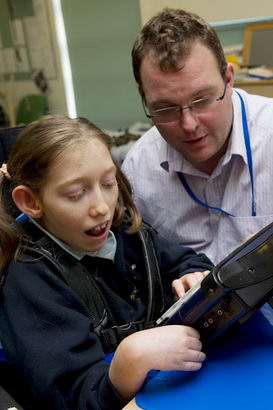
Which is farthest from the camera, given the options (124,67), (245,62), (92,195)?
(124,67)

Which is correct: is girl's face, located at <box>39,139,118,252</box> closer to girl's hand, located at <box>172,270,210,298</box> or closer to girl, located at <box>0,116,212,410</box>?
girl, located at <box>0,116,212,410</box>

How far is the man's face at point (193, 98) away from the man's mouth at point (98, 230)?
420mm

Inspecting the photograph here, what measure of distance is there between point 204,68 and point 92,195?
1.76 ft

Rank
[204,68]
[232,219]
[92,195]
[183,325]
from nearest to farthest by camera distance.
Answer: [183,325] < [92,195] < [204,68] < [232,219]

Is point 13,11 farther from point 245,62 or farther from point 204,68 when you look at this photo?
point 204,68

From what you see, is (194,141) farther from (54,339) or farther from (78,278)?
(54,339)

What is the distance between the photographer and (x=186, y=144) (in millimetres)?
1286

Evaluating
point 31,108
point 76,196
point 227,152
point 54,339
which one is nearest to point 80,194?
point 76,196

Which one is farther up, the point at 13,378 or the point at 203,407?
the point at 203,407

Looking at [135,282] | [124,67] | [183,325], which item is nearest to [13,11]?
[124,67]

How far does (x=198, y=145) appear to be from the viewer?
1.27 metres

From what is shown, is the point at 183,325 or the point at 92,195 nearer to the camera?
the point at 183,325

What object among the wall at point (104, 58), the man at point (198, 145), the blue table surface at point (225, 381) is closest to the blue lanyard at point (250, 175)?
the man at point (198, 145)

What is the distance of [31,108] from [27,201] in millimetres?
3911
